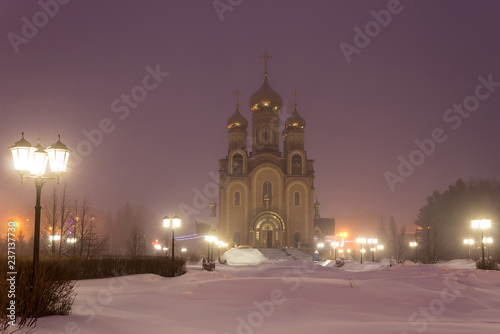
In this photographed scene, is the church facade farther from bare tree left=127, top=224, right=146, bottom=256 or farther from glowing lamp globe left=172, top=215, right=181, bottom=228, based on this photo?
glowing lamp globe left=172, top=215, right=181, bottom=228

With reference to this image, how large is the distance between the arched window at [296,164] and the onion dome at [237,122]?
845cm

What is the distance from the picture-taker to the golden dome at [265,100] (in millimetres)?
61750

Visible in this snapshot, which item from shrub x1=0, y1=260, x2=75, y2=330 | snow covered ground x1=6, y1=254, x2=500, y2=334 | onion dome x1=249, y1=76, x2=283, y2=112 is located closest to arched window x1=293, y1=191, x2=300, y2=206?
onion dome x1=249, y1=76, x2=283, y2=112

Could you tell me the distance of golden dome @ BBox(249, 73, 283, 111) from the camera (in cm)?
6175

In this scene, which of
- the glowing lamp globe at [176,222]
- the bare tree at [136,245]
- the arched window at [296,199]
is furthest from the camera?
the arched window at [296,199]

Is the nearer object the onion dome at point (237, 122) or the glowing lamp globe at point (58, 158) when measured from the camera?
the glowing lamp globe at point (58, 158)

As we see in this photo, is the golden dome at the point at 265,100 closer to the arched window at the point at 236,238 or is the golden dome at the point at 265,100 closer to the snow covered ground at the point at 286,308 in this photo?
the arched window at the point at 236,238

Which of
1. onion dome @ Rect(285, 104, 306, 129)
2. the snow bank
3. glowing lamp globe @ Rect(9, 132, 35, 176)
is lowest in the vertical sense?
the snow bank

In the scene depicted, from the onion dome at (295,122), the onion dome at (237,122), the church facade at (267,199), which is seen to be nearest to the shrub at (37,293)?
the church facade at (267,199)

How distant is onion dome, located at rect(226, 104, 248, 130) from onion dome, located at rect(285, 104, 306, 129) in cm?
582

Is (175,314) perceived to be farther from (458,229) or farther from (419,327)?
(458,229)

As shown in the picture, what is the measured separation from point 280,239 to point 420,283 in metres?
37.7

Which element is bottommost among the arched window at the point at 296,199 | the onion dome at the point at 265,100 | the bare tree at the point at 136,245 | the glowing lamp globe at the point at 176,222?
the bare tree at the point at 136,245

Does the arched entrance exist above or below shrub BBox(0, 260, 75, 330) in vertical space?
above
